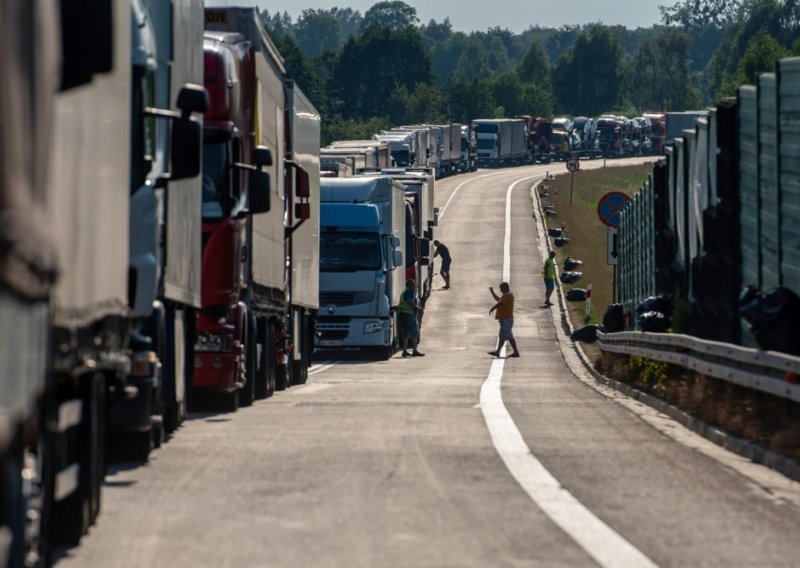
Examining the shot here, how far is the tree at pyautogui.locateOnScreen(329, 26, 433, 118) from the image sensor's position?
185 m

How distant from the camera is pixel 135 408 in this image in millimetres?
9977

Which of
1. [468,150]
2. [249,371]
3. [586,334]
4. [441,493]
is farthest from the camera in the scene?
[468,150]

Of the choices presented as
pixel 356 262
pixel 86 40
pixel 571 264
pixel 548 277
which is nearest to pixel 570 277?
pixel 571 264

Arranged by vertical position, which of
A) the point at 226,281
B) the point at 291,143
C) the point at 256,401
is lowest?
the point at 256,401

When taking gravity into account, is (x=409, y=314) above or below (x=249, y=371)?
below

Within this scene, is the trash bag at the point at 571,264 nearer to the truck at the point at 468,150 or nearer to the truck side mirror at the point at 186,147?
the truck side mirror at the point at 186,147

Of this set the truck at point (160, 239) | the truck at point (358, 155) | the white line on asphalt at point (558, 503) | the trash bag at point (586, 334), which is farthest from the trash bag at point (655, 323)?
the truck at point (358, 155)

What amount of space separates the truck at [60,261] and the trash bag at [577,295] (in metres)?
44.0

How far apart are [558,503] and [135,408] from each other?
2547 millimetres

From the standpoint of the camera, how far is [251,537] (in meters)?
7.92

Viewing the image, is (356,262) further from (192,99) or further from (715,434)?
(192,99)

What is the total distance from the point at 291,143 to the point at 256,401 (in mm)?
4119

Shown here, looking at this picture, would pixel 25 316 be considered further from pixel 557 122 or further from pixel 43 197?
pixel 557 122

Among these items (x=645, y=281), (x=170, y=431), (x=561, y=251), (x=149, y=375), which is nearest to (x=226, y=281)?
(x=170, y=431)
